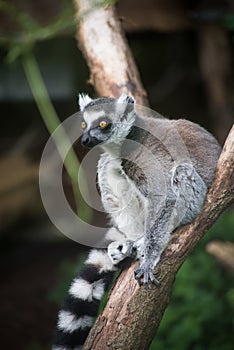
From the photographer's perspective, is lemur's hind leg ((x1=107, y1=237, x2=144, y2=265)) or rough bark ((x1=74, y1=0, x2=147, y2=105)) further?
rough bark ((x1=74, y1=0, x2=147, y2=105))

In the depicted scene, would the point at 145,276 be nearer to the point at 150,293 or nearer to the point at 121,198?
the point at 150,293

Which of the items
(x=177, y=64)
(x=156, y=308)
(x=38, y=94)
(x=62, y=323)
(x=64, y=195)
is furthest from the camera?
(x=177, y=64)

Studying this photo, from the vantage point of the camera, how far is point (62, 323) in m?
3.02

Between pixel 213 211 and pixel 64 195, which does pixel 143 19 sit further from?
pixel 213 211

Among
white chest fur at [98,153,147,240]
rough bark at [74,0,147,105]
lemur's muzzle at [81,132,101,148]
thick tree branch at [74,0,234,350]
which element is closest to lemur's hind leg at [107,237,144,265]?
thick tree branch at [74,0,234,350]

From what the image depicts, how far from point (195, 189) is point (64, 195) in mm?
3045

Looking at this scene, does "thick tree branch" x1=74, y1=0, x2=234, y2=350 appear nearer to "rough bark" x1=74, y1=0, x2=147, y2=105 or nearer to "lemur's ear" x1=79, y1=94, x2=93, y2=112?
"lemur's ear" x1=79, y1=94, x2=93, y2=112

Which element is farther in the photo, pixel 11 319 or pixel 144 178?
pixel 11 319

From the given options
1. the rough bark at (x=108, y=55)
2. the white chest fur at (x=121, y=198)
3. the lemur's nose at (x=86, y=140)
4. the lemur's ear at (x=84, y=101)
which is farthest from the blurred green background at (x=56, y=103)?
the lemur's nose at (x=86, y=140)

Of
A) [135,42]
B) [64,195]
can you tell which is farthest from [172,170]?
[135,42]

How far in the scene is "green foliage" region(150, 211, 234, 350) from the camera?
4.25m

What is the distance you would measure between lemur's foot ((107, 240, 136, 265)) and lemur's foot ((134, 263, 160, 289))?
23 cm

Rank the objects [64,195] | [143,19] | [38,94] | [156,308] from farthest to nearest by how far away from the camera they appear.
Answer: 1. [64,195]
2. [143,19]
3. [38,94]
4. [156,308]

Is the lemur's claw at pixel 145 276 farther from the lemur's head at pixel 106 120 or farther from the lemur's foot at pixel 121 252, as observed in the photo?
the lemur's head at pixel 106 120
